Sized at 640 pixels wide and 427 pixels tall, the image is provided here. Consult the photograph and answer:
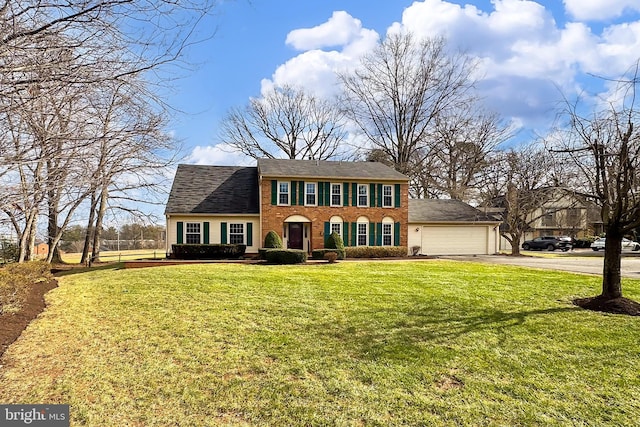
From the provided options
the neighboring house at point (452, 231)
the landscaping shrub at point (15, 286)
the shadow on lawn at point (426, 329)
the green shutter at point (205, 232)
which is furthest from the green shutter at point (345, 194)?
the landscaping shrub at point (15, 286)


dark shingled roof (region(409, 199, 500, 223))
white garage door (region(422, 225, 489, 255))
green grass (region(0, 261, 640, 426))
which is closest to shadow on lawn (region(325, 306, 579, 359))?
green grass (region(0, 261, 640, 426))

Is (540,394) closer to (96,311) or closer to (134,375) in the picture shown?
(134,375)

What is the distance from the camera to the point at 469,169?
1331 inches

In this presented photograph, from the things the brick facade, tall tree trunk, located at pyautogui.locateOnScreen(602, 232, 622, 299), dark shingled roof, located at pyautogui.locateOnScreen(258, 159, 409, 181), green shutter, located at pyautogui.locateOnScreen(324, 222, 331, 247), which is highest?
dark shingled roof, located at pyautogui.locateOnScreen(258, 159, 409, 181)

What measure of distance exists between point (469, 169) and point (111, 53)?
3362 cm

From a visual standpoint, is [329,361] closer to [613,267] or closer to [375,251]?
[613,267]

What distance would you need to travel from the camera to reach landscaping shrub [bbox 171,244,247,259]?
1881cm

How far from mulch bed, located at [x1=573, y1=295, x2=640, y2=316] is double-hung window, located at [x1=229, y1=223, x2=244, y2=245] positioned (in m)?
16.3

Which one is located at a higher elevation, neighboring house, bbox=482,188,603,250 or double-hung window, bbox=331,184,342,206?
double-hung window, bbox=331,184,342,206

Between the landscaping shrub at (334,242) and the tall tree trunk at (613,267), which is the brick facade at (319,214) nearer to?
the landscaping shrub at (334,242)

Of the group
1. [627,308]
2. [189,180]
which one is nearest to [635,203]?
[627,308]

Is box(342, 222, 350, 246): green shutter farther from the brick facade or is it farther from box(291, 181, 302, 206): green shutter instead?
box(291, 181, 302, 206): green shutter

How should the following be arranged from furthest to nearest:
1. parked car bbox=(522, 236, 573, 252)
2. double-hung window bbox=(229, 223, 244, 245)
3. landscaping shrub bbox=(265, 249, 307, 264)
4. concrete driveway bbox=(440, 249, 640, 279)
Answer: parked car bbox=(522, 236, 573, 252) → double-hung window bbox=(229, 223, 244, 245) → landscaping shrub bbox=(265, 249, 307, 264) → concrete driveway bbox=(440, 249, 640, 279)

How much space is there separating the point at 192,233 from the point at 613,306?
1817cm
